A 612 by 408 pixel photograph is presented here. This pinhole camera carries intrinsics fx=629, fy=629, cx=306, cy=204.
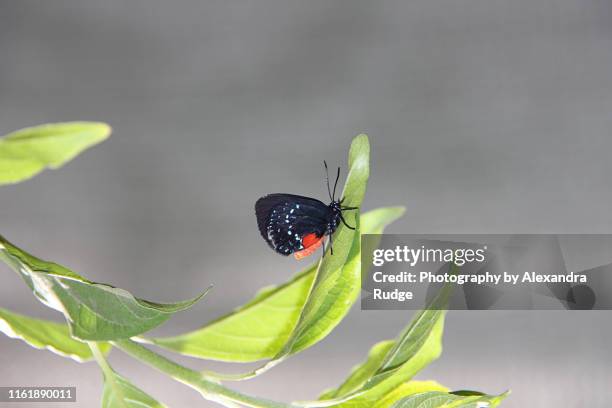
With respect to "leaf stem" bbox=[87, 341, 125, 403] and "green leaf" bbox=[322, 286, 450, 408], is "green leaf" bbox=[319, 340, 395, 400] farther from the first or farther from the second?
"leaf stem" bbox=[87, 341, 125, 403]

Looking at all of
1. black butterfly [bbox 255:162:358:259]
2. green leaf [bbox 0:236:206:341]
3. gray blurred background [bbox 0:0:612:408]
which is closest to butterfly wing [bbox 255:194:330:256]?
black butterfly [bbox 255:162:358:259]

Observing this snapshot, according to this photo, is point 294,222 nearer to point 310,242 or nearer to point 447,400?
point 310,242

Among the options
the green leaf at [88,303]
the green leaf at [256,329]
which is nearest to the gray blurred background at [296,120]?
the green leaf at [256,329]

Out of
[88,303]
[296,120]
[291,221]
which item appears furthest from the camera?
[296,120]

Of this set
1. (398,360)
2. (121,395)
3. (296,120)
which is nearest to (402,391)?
(398,360)

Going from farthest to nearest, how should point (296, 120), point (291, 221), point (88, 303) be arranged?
1. point (296, 120)
2. point (291, 221)
3. point (88, 303)

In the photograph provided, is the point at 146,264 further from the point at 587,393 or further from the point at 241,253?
the point at 587,393

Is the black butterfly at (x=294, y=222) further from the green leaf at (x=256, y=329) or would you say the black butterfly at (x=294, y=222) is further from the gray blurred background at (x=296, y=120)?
the gray blurred background at (x=296, y=120)
